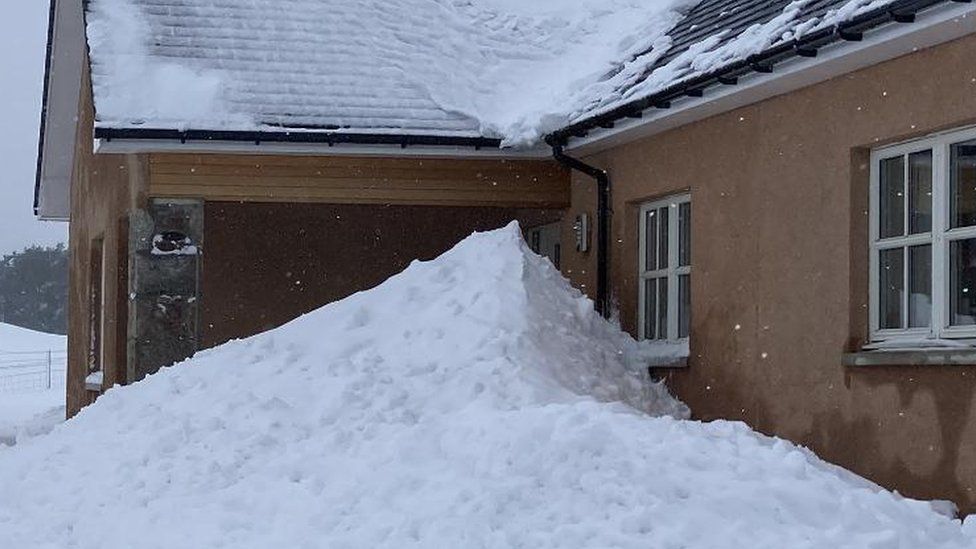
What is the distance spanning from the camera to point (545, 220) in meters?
15.0

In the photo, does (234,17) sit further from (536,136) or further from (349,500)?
(349,500)

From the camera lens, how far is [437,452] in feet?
26.9

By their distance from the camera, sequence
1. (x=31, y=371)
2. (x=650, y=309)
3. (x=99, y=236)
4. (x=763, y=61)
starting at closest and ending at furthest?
(x=763, y=61)
(x=650, y=309)
(x=99, y=236)
(x=31, y=371)

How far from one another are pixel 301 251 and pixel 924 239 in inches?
352

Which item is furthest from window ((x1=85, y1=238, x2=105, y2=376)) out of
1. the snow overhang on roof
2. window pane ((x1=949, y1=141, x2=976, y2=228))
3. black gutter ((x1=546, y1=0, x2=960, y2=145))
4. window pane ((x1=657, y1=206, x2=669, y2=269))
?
window pane ((x1=949, y1=141, x2=976, y2=228))

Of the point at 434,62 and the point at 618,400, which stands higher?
the point at 434,62

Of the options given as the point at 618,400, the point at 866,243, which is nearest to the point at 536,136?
the point at 618,400

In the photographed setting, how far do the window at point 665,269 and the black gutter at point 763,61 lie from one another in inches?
32.9

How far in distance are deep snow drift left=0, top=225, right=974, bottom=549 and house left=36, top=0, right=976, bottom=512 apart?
0.81 m

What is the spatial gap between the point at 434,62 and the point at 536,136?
2331 millimetres

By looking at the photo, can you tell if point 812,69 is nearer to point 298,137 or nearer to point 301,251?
point 298,137

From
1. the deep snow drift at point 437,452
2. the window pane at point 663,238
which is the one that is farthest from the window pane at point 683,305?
the deep snow drift at point 437,452

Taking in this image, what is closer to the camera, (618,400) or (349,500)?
(349,500)

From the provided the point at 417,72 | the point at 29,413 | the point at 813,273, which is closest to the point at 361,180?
the point at 417,72
